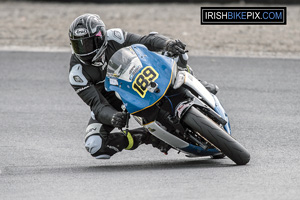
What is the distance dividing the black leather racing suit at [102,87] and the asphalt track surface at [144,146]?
29 centimetres

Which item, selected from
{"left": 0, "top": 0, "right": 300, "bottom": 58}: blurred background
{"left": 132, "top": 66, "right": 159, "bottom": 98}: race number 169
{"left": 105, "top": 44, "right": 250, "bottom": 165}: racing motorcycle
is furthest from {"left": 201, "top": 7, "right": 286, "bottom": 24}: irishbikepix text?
{"left": 132, "top": 66, "right": 159, "bottom": 98}: race number 169

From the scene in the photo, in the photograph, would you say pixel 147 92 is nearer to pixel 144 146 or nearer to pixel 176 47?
pixel 176 47

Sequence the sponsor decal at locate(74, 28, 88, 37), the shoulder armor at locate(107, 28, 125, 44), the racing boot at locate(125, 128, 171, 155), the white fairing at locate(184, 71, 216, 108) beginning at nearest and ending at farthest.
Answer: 1. the white fairing at locate(184, 71, 216, 108)
2. the sponsor decal at locate(74, 28, 88, 37)
3. the racing boot at locate(125, 128, 171, 155)
4. the shoulder armor at locate(107, 28, 125, 44)

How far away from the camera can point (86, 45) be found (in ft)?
21.2

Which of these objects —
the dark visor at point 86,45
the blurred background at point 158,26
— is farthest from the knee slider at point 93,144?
the blurred background at point 158,26

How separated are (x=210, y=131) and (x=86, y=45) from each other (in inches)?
60.6

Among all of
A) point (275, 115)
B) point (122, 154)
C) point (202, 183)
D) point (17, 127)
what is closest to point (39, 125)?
point (17, 127)

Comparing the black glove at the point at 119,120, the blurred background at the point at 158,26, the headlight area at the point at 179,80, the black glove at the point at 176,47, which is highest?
the black glove at the point at 176,47

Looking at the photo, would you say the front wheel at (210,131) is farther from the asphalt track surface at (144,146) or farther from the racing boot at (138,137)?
the racing boot at (138,137)

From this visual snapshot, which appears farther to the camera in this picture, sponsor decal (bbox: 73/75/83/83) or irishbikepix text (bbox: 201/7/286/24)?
irishbikepix text (bbox: 201/7/286/24)

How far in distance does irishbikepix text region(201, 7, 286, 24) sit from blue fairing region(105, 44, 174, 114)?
9969 mm

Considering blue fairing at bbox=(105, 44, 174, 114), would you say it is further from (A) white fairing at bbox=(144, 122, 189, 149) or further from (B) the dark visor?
(B) the dark visor

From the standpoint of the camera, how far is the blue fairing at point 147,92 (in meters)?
5.97

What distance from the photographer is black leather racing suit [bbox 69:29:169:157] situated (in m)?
6.51
